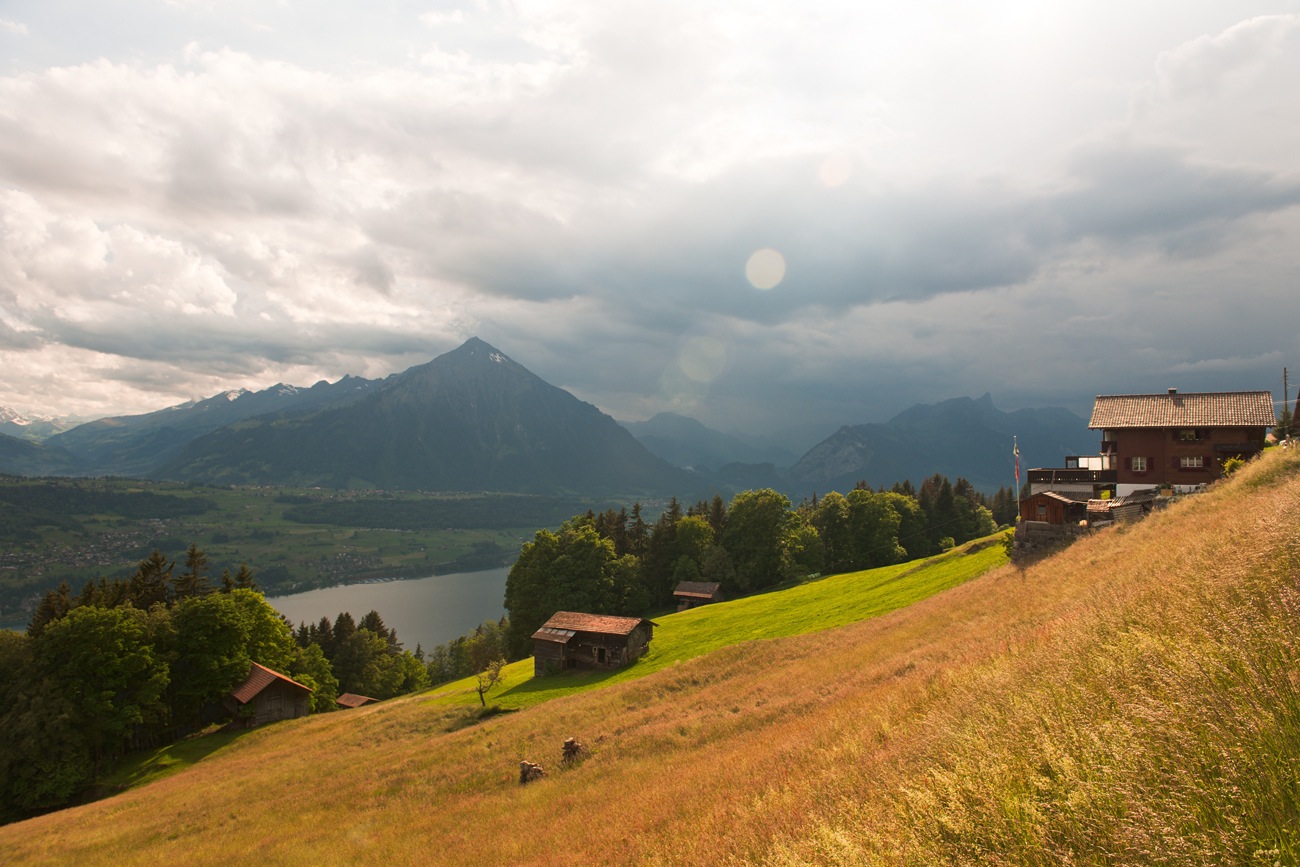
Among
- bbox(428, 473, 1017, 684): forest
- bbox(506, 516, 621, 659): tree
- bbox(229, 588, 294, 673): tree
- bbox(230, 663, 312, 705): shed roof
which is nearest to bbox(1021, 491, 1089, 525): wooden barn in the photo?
bbox(428, 473, 1017, 684): forest

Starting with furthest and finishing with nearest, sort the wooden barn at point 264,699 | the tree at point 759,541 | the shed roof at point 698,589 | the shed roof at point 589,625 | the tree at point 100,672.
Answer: the tree at point 759,541 → the shed roof at point 698,589 → the wooden barn at point 264,699 → the shed roof at point 589,625 → the tree at point 100,672

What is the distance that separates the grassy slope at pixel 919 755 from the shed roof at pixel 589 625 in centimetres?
1353

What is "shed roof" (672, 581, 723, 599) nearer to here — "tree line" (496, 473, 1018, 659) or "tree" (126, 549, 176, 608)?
"tree line" (496, 473, 1018, 659)

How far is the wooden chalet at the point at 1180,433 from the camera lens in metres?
42.7

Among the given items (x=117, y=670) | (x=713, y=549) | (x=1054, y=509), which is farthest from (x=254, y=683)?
(x=1054, y=509)

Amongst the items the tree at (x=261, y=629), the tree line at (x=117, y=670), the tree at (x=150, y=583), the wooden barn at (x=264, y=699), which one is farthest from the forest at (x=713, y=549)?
the tree at (x=150, y=583)

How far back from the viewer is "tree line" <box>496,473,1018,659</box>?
79062 mm

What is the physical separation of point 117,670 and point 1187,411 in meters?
87.8

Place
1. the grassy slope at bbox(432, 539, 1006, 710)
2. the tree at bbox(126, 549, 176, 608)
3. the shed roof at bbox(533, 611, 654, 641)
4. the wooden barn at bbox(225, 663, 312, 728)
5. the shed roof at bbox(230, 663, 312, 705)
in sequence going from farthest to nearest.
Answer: the tree at bbox(126, 549, 176, 608), the wooden barn at bbox(225, 663, 312, 728), the shed roof at bbox(230, 663, 312, 705), the shed roof at bbox(533, 611, 654, 641), the grassy slope at bbox(432, 539, 1006, 710)

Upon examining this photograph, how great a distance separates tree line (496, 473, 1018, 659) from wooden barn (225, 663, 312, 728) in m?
26.5

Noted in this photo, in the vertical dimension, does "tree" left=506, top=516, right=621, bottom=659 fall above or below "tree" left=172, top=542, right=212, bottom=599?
Result: below

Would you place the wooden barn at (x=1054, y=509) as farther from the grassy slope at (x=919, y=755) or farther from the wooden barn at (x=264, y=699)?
the wooden barn at (x=264, y=699)

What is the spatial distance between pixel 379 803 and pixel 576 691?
19.5 m

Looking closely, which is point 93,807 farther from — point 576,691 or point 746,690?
point 746,690
